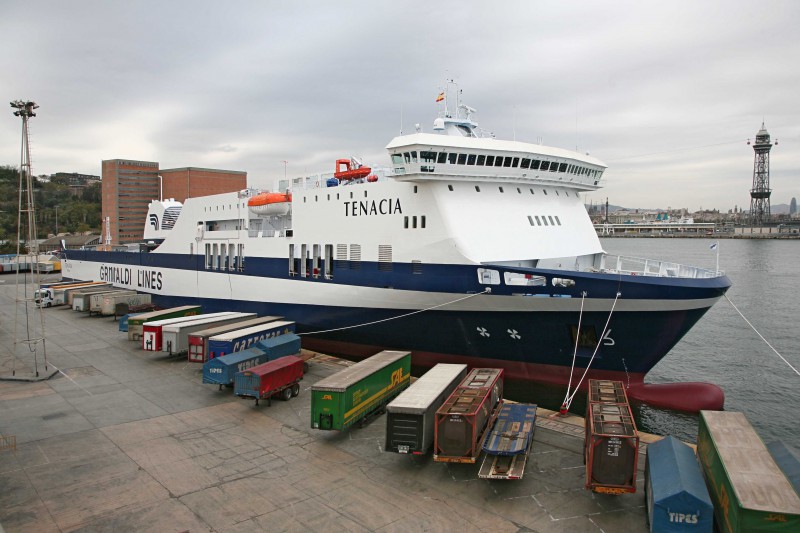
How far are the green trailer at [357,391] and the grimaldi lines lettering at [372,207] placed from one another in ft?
16.4

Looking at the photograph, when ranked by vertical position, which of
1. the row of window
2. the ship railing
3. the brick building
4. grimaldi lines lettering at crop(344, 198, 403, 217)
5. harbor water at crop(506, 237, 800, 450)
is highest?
the brick building

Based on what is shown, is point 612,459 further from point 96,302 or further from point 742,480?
point 96,302

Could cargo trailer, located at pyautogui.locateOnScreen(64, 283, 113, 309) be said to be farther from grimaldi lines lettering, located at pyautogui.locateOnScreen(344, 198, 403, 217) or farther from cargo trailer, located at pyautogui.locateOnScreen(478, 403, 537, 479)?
cargo trailer, located at pyautogui.locateOnScreen(478, 403, 537, 479)

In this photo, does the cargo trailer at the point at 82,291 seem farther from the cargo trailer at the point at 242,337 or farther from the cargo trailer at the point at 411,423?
the cargo trailer at the point at 411,423

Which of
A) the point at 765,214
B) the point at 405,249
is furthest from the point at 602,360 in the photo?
the point at 765,214

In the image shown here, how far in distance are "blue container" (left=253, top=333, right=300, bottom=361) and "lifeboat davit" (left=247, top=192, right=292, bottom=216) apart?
6.26 m

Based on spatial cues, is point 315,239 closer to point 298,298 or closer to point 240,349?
point 298,298

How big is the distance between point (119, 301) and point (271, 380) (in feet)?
61.7

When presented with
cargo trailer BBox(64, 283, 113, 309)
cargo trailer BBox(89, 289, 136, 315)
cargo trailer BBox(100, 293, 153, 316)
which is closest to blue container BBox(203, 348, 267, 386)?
cargo trailer BBox(100, 293, 153, 316)

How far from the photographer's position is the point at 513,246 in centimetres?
1650

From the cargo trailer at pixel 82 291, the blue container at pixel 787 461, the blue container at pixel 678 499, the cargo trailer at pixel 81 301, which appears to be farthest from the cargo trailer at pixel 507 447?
the cargo trailer at pixel 82 291

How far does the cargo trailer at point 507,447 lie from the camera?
9469 mm

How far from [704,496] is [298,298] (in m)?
15.7

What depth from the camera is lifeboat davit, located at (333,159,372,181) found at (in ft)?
63.7
